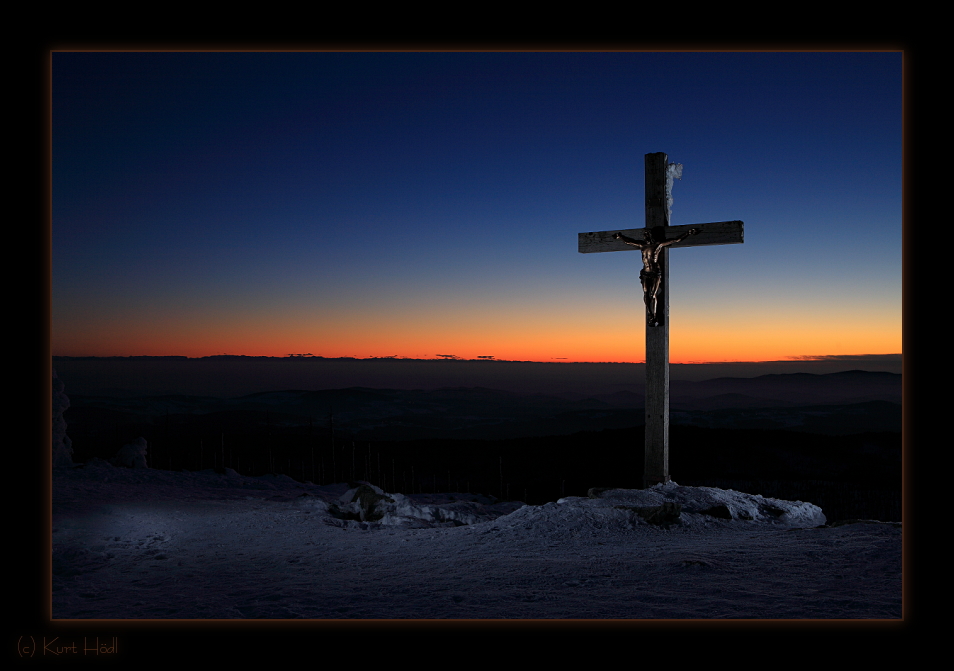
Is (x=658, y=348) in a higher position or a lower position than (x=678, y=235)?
lower

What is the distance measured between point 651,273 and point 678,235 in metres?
0.71

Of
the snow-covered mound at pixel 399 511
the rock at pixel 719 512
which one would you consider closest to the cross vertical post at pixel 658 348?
the rock at pixel 719 512

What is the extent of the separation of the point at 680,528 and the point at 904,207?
4.50m

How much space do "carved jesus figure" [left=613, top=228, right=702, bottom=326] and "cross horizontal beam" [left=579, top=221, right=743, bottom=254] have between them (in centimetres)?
12

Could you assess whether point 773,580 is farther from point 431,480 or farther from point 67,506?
point 431,480

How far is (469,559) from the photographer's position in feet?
20.1

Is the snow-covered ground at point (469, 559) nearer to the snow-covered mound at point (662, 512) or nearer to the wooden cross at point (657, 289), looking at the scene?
the snow-covered mound at point (662, 512)

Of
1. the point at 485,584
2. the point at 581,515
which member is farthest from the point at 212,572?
the point at 581,515

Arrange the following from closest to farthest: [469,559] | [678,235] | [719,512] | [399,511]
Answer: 1. [469,559]
2. [719,512]
3. [399,511]
4. [678,235]

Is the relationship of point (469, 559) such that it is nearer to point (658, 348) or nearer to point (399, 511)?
point (399, 511)

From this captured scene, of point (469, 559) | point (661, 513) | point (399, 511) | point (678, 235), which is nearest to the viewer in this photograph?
point (469, 559)

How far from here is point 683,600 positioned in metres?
4.41

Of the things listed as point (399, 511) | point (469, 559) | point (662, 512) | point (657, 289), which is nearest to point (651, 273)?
point (657, 289)

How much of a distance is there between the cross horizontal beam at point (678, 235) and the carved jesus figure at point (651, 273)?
0.41 feet
